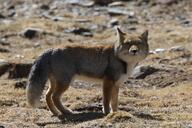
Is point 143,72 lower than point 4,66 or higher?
lower

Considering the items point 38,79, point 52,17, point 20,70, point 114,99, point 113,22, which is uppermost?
point 52,17

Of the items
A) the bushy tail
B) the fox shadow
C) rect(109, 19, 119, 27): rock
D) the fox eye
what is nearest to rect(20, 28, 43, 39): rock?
rect(109, 19, 119, 27): rock

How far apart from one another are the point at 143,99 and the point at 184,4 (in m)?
16.6

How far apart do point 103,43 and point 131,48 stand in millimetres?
7331

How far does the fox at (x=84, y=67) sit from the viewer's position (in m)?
13.1

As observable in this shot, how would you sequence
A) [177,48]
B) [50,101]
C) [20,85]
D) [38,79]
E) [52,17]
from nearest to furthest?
[38,79]
[50,101]
[20,85]
[177,48]
[52,17]

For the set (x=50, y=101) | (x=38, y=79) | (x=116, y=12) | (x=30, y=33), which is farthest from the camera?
(x=116, y=12)

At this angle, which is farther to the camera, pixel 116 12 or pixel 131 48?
pixel 116 12

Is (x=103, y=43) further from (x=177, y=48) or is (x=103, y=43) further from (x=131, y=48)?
(x=131, y=48)

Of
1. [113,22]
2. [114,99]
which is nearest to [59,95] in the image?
[114,99]

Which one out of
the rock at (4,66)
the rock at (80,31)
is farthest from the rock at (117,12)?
the rock at (4,66)

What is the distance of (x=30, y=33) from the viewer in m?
26.8

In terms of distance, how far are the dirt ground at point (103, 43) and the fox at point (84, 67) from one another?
1.06 feet

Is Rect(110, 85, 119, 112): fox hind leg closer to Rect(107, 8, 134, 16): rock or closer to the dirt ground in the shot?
the dirt ground
